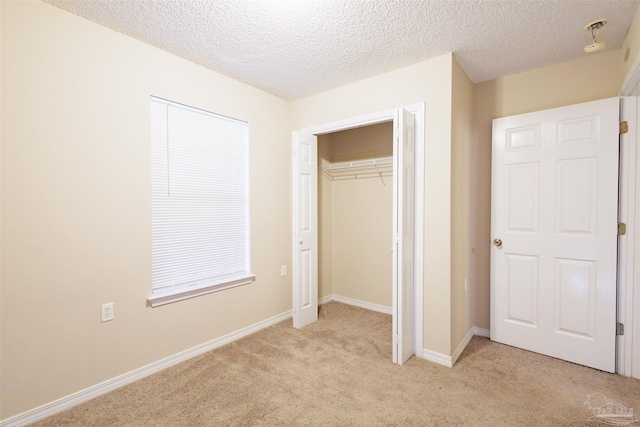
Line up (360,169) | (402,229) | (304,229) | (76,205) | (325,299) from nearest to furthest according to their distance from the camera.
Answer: (76,205)
(402,229)
(304,229)
(360,169)
(325,299)

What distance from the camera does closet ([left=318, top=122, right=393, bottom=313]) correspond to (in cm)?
378

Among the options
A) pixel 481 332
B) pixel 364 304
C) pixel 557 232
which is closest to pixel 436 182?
pixel 557 232

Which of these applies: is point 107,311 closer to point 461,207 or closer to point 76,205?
point 76,205

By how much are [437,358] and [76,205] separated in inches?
117

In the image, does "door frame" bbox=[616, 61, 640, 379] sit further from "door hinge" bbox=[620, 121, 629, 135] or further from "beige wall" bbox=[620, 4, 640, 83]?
"beige wall" bbox=[620, 4, 640, 83]

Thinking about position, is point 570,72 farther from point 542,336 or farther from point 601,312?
point 542,336

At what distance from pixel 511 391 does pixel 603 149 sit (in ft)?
6.60

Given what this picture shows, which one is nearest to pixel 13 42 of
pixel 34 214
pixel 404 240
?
pixel 34 214

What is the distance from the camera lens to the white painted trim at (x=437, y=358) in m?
2.48

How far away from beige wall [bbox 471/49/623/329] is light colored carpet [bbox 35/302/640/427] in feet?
2.73

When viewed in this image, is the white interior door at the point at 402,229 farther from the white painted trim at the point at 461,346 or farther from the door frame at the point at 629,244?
the door frame at the point at 629,244

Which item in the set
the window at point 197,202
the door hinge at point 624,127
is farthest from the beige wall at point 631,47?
the window at point 197,202

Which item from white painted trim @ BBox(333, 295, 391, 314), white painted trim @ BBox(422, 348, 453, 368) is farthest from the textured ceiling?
white painted trim @ BBox(333, 295, 391, 314)

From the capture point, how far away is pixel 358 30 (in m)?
2.16
